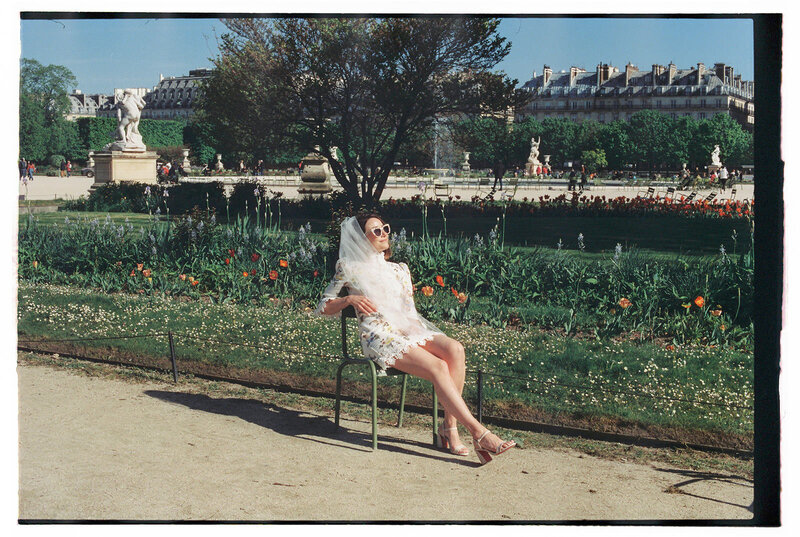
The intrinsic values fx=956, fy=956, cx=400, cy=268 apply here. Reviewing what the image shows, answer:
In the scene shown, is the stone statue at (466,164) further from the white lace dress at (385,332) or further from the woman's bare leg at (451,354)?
the woman's bare leg at (451,354)

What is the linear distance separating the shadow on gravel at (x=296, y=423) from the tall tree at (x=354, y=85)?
219 centimetres

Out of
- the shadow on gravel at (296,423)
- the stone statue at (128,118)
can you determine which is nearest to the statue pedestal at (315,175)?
the stone statue at (128,118)

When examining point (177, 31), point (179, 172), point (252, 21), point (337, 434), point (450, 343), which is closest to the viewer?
point (450, 343)

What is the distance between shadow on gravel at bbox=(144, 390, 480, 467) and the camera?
552cm

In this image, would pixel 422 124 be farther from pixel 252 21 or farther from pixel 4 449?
pixel 4 449

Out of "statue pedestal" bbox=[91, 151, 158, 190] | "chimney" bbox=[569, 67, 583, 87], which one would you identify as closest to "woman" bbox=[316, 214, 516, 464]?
"chimney" bbox=[569, 67, 583, 87]

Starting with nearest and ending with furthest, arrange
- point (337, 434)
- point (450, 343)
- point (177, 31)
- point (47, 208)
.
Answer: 1. point (450, 343)
2. point (337, 434)
3. point (177, 31)
4. point (47, 208)

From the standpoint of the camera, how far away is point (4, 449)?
554 centimetres

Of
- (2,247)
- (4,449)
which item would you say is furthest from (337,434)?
(2,247)

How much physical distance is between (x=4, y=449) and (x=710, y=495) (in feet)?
12.9

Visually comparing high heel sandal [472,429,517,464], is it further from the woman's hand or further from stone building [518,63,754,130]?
stone building [518,63,754,130]

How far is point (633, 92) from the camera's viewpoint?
651 centimetres

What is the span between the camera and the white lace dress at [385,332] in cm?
536

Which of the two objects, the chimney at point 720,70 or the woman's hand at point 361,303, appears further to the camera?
the chimney at point 720,70
